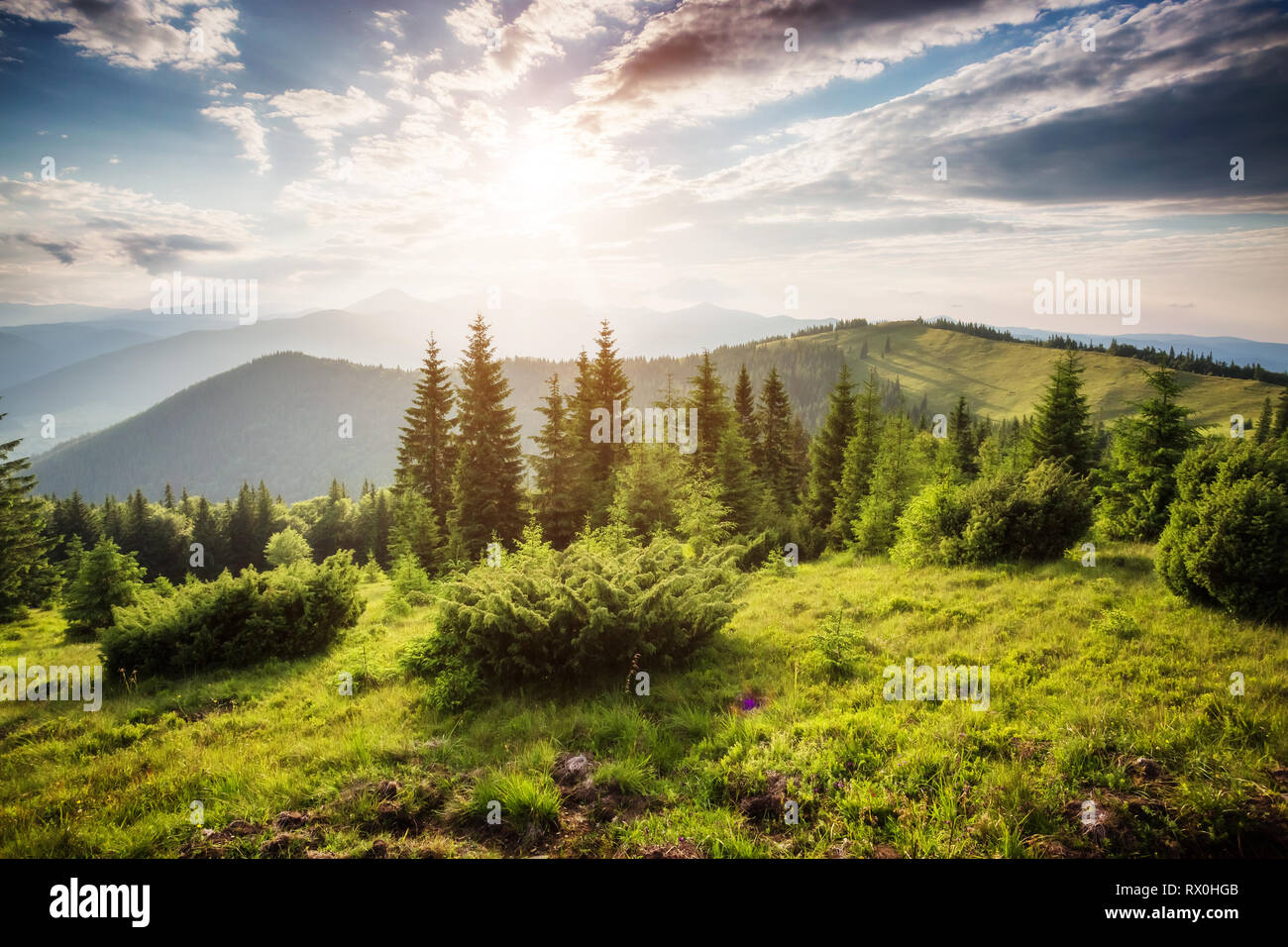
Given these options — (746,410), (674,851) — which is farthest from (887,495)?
(674,851)

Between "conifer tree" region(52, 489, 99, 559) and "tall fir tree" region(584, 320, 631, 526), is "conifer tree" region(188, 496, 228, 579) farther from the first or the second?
"tall fir tree" region(584, 320, 631, 526)

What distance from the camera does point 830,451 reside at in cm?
3878

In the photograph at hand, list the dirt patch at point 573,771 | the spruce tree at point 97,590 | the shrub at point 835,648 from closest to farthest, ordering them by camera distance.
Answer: the dirt patch at point 573,771
the shrub at point 835,648
the spruce tree at point 97,590

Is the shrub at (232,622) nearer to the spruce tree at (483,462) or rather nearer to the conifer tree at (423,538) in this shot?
the spruce tree at (483,462)

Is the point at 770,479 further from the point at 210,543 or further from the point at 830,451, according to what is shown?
the point at 210,543

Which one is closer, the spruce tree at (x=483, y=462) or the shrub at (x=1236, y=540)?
the shrub at (x=1236, y=540)

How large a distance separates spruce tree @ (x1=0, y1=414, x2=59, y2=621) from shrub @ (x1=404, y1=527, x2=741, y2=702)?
40.7 metres

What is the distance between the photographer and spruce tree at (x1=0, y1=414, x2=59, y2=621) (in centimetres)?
3209

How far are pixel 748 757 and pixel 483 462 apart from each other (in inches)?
1064

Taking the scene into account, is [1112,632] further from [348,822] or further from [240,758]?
[240,758]

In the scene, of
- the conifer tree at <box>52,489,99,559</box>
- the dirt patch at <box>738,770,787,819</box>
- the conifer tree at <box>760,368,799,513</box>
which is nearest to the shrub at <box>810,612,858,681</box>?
the dirt patch at <box>738,770,787,819</box>

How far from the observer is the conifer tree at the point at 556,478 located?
29422 millimetres

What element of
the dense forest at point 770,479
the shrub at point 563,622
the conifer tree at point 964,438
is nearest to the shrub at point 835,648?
the shrub at point 563,622

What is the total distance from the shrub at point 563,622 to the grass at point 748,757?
18.6 inches
